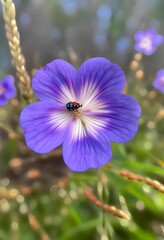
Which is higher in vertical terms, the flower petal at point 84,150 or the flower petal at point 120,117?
the flower petal at point 120,117

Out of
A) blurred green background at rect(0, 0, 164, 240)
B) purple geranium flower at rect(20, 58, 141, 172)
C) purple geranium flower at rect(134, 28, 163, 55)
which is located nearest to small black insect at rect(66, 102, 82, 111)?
purple geranium flower at rect(20, 58, 141, 172)

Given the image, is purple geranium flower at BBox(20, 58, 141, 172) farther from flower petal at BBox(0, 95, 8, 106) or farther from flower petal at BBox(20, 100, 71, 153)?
flower petal at BBox(0, 95, 8, 106)

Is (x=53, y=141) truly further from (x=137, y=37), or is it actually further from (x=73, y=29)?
(x=73, y=29)

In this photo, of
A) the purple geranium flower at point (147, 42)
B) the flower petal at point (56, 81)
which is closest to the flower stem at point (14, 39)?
the flower petal at point (56, 81)

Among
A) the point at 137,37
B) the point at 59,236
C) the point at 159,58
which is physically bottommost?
the point at 59,236

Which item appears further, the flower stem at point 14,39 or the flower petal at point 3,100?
the flower petal at point 3,100

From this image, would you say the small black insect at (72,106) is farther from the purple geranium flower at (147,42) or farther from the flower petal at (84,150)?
the purple geranium flower at (147,42)

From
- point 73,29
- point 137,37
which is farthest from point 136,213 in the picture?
point 73,29
